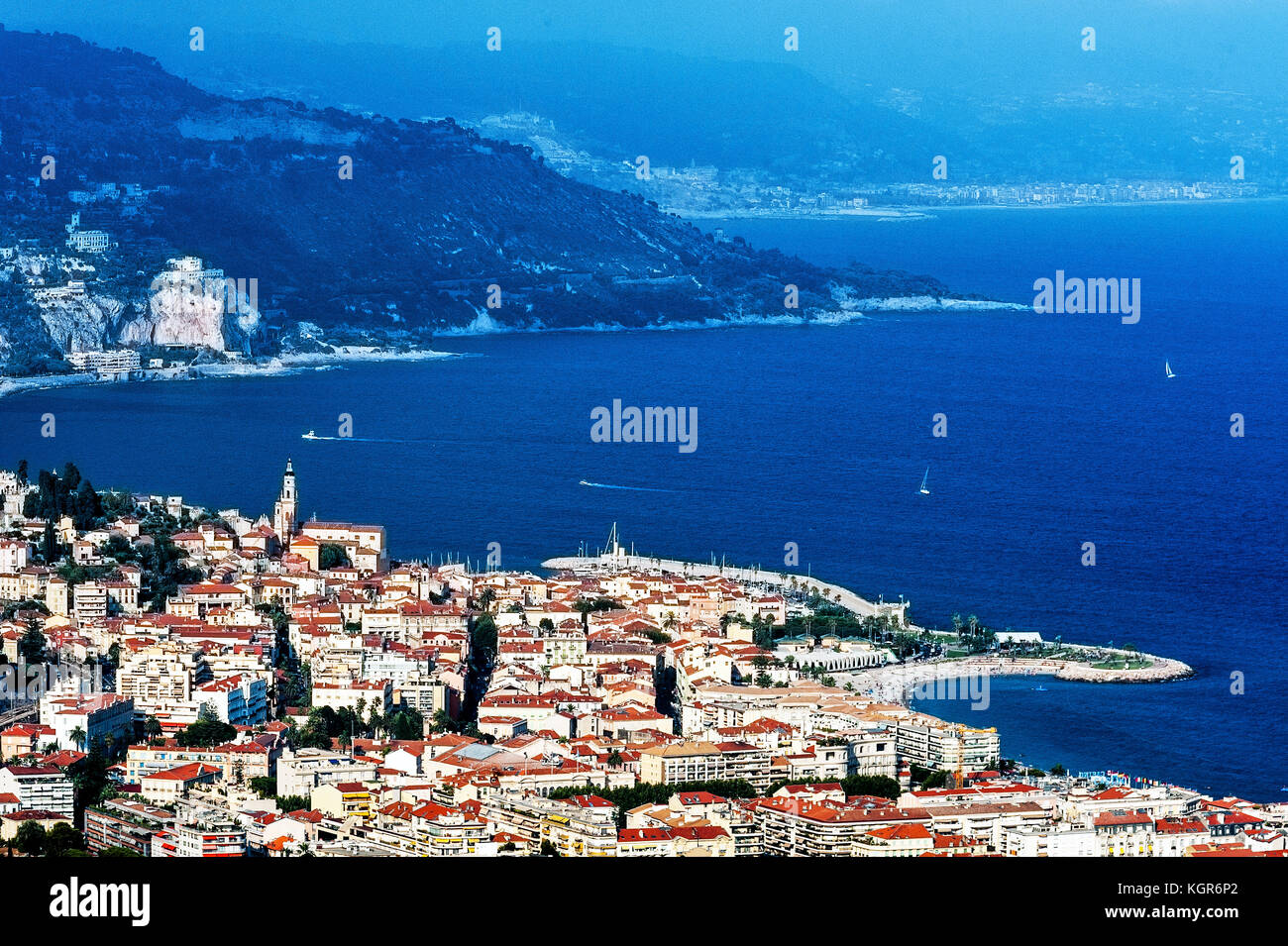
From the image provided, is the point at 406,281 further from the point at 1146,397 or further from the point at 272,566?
the point at 272,566

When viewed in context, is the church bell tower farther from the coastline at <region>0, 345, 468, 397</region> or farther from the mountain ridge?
the mountain ridge

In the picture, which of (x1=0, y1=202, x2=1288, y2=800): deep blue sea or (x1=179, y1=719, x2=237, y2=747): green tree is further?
(x1=0, y1=202, x2=1288, y2=800): deep blue sea

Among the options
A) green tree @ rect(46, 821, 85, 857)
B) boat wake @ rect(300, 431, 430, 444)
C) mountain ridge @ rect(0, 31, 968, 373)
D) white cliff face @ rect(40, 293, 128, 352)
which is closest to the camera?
green tree @ rect(46, 821, 85, 857)

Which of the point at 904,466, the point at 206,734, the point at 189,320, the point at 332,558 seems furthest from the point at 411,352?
the point at 206,734

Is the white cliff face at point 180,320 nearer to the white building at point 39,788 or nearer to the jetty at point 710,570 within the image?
the jetty at point 710,570

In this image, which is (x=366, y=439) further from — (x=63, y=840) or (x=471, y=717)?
(x=63, y=840)

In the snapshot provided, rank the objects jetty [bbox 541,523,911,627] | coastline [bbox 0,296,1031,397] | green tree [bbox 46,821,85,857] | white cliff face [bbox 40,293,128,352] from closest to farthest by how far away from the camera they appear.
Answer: green tree [bbox 46,821,85,857] → jetty [bbox 541,523,911,627] → coastline [bbox 0,296,1031,397] → white cliff face [bbox 40,293,128,352]

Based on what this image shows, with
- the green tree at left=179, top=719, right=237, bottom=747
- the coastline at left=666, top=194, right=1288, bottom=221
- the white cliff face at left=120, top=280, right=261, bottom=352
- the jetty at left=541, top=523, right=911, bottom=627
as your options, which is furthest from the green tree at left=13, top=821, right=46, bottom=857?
the coastline at left=666, top=194, right=1288, bottom=221
